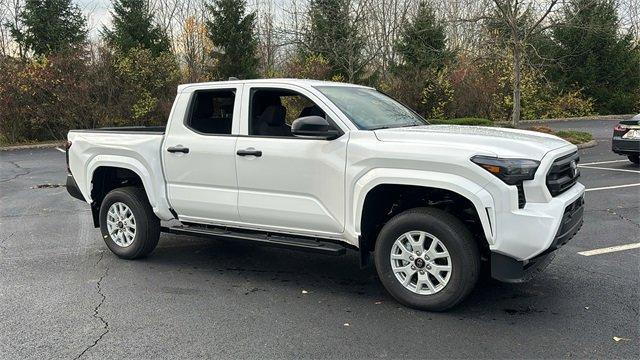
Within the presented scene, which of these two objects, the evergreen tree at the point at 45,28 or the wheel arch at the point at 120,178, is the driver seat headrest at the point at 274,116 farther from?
the evergreen tree at the point at 45,28

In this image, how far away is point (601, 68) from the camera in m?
27.6

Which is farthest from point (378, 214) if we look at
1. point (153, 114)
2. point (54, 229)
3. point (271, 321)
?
point (153, 114)

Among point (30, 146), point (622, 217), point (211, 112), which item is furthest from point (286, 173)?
point (30, 146)

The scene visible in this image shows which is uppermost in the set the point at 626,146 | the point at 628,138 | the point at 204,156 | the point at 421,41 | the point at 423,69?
the point at 421,41

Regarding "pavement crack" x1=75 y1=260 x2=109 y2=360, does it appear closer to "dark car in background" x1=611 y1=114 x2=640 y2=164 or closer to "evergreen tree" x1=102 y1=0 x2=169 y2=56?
"dark car in background" x1=611 y1=114 x2=640 y2=164

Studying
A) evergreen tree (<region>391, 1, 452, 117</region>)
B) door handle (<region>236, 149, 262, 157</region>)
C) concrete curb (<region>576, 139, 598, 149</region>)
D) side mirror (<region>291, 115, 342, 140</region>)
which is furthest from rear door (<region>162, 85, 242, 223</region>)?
evergreen tree (<region>391, 1, 452, 117</region>)

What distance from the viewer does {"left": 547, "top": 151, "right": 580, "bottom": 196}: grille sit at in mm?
4090

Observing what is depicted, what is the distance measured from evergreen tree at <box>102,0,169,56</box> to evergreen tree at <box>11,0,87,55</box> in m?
1.66

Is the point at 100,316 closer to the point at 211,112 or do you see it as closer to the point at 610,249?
the point at 211,112

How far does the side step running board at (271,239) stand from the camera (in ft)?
15.3

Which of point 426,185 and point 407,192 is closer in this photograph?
point 426,185

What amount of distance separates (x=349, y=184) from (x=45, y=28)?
24.0 meters

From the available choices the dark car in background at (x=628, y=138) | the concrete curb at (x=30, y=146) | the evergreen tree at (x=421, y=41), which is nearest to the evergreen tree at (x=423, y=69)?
the evergreen tree at (x=421, y=41)

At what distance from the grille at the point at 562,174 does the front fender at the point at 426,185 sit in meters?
0.55
